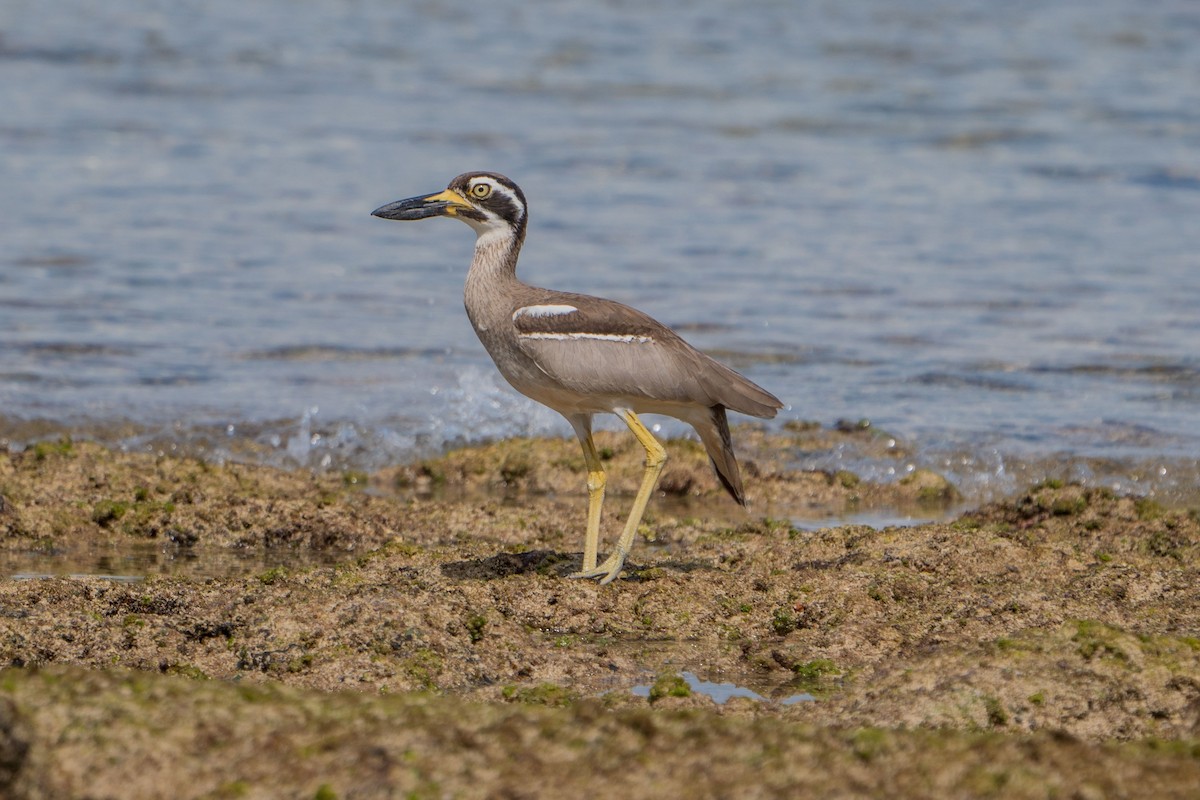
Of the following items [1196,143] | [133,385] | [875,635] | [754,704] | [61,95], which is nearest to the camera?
[754,704]

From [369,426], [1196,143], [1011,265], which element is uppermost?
[1196,143]

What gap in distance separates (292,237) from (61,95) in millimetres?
8623

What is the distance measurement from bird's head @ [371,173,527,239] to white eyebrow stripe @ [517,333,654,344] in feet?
2.35

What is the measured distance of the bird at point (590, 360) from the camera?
672cm

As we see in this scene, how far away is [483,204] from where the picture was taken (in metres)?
7.30

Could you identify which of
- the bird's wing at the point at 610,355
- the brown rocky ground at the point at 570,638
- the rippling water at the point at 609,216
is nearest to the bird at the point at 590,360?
the bird's wing at the point at 610,355

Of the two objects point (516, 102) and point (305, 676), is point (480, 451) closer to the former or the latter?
point (305, 676)

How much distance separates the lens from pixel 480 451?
31.4ft

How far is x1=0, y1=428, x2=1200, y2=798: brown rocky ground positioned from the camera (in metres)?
3.99

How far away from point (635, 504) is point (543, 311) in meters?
0.89

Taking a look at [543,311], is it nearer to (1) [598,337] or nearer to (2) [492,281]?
(1) [598,337]

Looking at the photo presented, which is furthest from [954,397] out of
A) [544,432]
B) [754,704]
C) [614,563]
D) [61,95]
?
[61,95]

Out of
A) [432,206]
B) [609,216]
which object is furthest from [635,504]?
[609,216]

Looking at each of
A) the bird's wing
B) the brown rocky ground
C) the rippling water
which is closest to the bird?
the bird's wing
